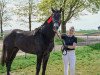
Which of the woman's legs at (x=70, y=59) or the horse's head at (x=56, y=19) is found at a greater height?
the horse's head at (x=56, y=19)

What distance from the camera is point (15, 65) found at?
11664 mm

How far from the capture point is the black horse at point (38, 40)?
26.7 feet

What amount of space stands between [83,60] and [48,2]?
18.1 m

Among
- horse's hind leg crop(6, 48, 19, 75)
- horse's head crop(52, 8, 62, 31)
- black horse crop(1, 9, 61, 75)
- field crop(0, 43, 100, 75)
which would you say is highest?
horse's head crop(52, 8, 62, 31)

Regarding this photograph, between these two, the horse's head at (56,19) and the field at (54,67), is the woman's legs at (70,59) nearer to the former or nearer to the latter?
the horse's head at (56,19)

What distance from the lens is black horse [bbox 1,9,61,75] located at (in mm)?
8148

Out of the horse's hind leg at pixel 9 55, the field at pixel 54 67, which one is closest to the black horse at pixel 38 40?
the horse's hind leg at pixel 9 55

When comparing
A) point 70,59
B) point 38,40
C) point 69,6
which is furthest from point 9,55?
point 69,6

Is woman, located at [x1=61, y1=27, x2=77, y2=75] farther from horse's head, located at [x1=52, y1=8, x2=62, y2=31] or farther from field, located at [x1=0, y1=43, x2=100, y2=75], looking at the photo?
field, located at [x1=0, y1=43, x2=100, y2=75]

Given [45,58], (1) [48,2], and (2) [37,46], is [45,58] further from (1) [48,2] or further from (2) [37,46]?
(1) [48,2]

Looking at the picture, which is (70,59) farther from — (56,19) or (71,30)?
(56,19)

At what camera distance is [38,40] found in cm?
848

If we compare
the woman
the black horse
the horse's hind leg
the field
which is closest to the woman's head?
the woman

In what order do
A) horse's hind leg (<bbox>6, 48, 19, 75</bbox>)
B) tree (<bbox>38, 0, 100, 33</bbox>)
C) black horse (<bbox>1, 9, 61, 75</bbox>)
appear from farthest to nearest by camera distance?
1. tree (<bbox>38, 0, 100, 33</bbox>)
2. horse's hind leg (<bbox>6, 48, 19, 75</bbox>)
3. black horse (<bbox>1, 9, 61, 75</bbox>)
